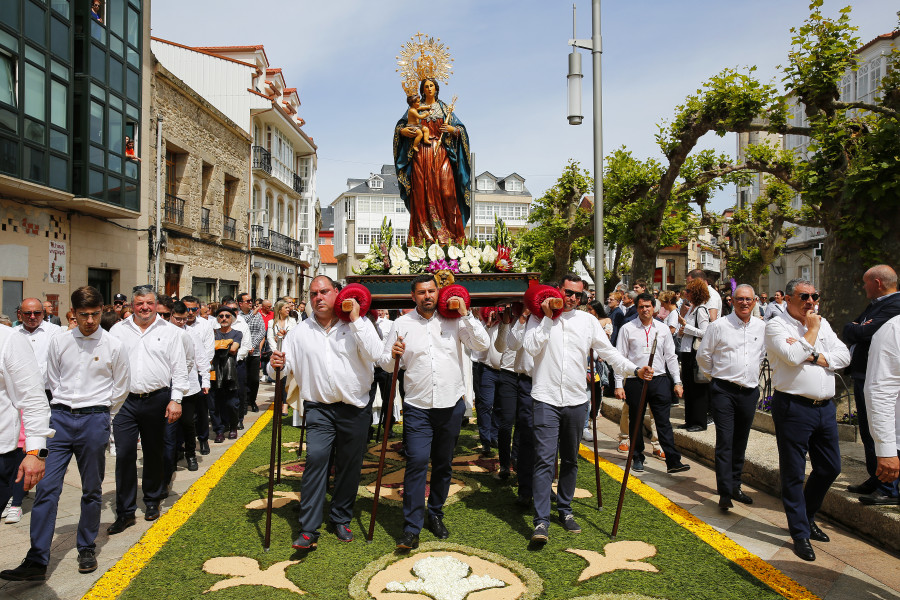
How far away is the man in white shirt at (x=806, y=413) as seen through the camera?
15.9ft

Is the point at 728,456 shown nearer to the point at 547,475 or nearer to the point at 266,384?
the point at 547,475

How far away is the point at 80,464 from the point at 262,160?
25.9m

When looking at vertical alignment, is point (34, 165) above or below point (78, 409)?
above

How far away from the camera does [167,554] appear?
476 cm

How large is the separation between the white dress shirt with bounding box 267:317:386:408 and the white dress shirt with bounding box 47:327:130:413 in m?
1.40

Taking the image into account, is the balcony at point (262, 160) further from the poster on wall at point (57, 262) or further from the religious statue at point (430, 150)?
the religious statue at point (430, 150)

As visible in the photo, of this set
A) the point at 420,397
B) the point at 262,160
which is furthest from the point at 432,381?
the point at 262,160

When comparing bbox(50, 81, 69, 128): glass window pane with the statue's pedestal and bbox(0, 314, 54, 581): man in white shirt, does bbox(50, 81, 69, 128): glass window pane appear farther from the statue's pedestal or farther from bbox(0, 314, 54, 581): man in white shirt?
bbox(0, 314, 54, 581): man in white shirt

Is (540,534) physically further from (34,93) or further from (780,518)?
(34,93)

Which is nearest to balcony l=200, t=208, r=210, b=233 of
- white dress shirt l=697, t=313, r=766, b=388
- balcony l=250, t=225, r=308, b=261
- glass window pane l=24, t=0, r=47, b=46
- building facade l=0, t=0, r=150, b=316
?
building facade l=0, t=0, r=150, b=316

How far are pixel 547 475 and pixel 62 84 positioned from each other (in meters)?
15.6

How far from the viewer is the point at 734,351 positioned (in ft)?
20.0

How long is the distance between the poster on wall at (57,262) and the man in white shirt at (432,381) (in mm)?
13324

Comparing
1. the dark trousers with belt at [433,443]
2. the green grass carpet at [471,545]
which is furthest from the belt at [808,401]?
the dark trousers with belt at [433,443]
